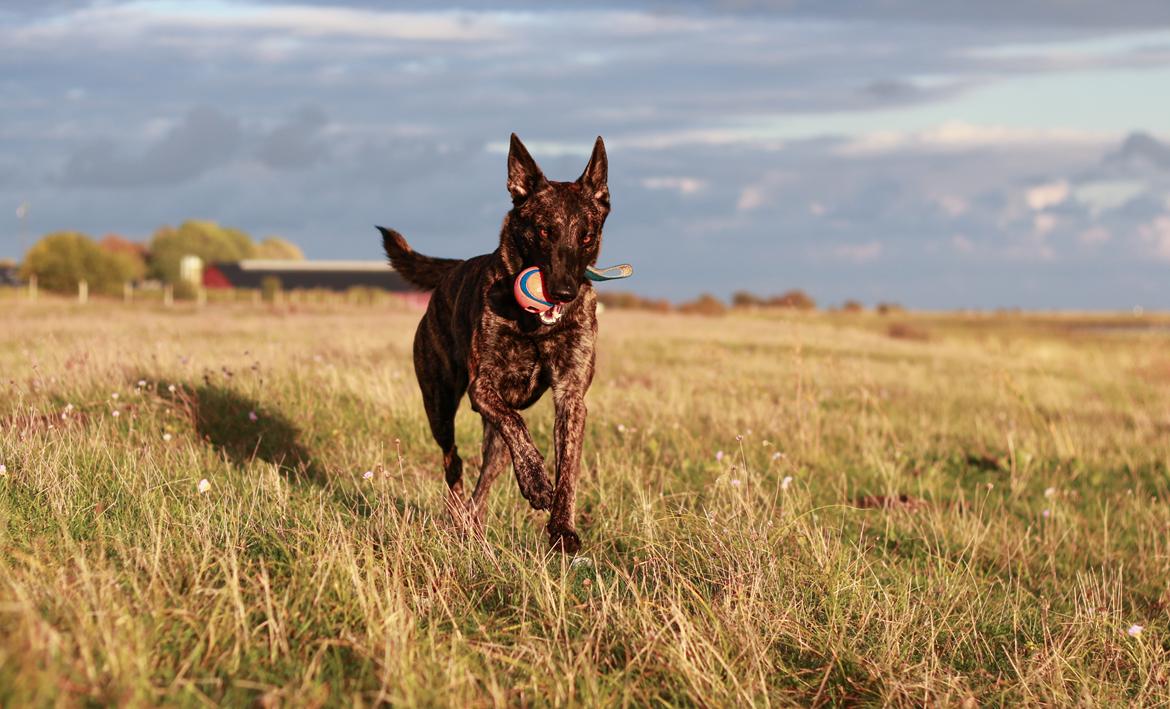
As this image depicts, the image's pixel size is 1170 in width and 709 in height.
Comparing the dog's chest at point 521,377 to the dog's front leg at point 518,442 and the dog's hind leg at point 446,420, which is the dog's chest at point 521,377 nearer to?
the dog's front leg at point 518,442

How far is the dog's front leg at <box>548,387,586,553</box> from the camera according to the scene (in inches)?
218

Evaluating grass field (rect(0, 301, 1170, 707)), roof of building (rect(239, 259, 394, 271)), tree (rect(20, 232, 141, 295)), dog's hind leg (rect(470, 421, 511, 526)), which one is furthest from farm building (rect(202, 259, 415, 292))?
dog's hind leg (rect(470, 421, 511, 526))

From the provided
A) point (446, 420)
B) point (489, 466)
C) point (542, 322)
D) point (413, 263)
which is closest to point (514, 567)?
point (542, 322)

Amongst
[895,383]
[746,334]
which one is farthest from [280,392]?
[746,334]

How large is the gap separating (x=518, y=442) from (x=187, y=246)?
11218 cm

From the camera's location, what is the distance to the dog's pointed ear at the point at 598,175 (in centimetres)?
A: 618

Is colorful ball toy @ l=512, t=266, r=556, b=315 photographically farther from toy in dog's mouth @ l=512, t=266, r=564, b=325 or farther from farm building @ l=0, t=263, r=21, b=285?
farm building @ l=0, t=263, r=21, b=285

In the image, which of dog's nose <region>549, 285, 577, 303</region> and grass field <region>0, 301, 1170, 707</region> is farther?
dog's nose <region>549, 285, 577, 303</region>

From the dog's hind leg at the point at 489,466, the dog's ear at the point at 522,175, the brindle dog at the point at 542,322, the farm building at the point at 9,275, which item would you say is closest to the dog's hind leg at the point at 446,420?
the dog's hind leg at the point at 489,466

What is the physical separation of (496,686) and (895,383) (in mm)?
16096

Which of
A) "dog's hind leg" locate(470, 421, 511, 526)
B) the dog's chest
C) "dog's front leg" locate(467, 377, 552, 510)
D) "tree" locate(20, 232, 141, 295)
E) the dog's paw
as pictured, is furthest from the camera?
"tree" locate(20, 232, 141, 295)

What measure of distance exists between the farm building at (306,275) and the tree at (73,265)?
1095 centimetres

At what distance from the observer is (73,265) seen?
75438 millimetres

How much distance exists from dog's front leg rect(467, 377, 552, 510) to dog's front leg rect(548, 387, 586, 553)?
0.11 meters
